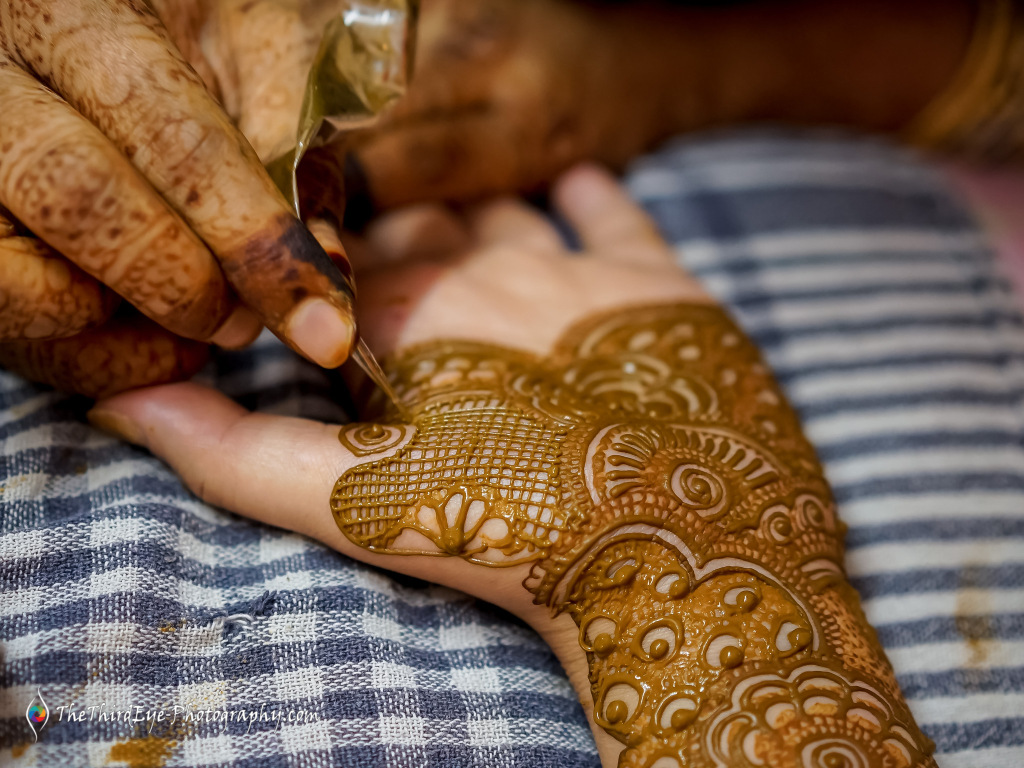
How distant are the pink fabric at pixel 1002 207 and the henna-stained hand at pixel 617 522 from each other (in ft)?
2.64

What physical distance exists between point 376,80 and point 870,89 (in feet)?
4.10

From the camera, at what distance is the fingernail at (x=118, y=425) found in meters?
0.87

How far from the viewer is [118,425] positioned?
0.88 m

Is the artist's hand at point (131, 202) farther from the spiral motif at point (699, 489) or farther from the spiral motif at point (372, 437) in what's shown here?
the spiral motif at point (699, 489)

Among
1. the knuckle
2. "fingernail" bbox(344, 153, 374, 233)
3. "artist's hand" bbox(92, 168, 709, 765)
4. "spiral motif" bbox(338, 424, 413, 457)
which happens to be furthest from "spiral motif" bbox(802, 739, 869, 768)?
"fingernail" bbox(344, 153, 374, 233)

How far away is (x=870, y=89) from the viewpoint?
1688 mm

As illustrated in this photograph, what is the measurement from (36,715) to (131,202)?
0.45 metres

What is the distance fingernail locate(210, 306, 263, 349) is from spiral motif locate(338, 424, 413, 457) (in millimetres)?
140

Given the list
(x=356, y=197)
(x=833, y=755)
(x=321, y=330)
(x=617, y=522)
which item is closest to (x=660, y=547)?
(x=617, y=522)

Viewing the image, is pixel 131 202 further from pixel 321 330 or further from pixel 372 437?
pixel 372 437

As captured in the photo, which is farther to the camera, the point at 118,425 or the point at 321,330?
the point at 118,425

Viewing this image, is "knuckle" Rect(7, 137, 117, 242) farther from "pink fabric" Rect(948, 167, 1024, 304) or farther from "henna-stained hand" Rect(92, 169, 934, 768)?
"pink fabric" Rect(948, 167, 1024, 304)

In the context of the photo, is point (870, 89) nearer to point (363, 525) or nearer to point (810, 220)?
point (810, 220)

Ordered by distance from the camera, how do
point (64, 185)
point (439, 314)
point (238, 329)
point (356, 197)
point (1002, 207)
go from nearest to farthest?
point (64, 185) < point (238, 329) < point (439, 314) < point (356, 197) < point (1002, 207)
